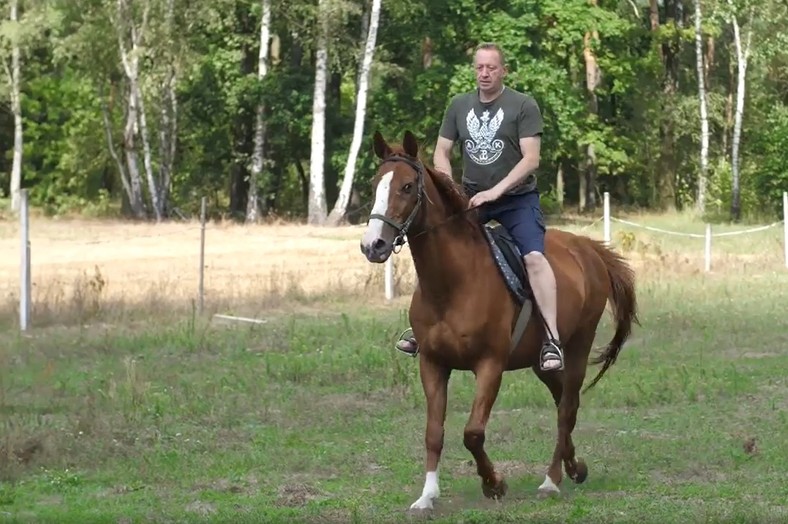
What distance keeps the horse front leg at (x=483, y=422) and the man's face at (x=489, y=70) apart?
5.60 ft

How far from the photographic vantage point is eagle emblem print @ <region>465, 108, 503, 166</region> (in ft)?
27.7

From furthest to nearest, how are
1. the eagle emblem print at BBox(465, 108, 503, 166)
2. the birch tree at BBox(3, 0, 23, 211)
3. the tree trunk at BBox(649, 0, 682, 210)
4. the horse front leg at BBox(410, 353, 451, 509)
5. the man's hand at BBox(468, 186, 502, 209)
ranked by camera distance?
the tree trunk at BBox(649, 0, 682, 210) → the birch tree at BBox(3, 0, 23, 211) → the eagle emblem print at BBox(465, 108, 503, 166) → the man's hand at BBox(468, 186, 502, 209) → the horse front leg at BBox(410, 353, 451, 509)

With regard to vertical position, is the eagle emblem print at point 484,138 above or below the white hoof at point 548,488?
above

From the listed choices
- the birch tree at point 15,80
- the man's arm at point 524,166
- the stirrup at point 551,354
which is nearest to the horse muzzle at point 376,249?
the man's arm at point 524,166

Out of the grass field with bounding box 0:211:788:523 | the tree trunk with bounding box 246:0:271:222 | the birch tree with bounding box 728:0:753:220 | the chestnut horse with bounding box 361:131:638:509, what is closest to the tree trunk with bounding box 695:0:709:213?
the birch tree with bounding box 728:0:753:220

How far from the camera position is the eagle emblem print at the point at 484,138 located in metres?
8.44

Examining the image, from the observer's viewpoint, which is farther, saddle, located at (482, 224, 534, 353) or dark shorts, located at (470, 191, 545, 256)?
dark shorts, located at (470, 191, 545, 256)

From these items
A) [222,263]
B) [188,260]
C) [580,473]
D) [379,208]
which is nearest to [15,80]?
[188,260]

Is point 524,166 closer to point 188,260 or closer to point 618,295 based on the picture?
point 618,295

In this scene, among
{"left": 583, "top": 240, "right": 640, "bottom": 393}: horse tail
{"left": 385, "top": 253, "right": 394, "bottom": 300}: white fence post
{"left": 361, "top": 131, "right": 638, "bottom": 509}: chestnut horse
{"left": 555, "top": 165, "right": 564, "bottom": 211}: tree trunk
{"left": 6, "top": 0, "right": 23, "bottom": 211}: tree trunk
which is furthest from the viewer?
{"left": 555, "top": 165, "right": 564, "bottom": 211}: tree trunk

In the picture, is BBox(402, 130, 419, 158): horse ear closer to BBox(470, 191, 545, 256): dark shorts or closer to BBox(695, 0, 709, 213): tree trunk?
BBox(470, 191, 545, 256): dark shorts

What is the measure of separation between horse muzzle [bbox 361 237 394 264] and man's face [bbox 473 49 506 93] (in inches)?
60.7

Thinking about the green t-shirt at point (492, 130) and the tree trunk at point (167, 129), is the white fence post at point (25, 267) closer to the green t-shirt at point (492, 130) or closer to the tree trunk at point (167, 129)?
the green t-shirt at point (492, 130)

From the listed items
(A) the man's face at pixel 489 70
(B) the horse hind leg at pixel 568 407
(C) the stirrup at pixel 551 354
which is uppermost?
(A) the man's face at pixel 489 70
